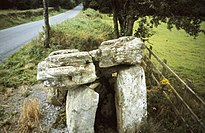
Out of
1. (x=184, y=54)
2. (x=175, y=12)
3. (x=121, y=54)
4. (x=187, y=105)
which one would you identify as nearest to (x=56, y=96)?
(x=121, y=54)

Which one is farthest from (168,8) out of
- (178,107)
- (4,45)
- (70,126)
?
(4,45)

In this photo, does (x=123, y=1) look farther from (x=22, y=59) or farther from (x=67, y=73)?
(x=67, y=73)

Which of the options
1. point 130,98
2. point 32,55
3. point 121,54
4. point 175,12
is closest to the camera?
point 121,54

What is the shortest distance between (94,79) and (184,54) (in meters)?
13.1

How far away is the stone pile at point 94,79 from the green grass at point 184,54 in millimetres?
4719

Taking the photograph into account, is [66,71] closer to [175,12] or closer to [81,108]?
[81,108]

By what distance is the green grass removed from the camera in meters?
11.8

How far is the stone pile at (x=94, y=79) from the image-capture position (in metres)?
5.29

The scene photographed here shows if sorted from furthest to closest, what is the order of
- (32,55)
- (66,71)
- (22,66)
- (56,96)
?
(32,55)
(22,66)
(56,96)
(66,71)

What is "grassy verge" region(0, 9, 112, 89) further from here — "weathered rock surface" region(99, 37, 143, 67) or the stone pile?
"weathered rock surface" region(99, 37, 143, 67)

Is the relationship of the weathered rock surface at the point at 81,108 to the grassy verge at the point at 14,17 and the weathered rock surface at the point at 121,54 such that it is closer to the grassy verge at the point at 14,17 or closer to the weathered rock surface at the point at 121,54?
the weathered rock surface at the point at 121,54

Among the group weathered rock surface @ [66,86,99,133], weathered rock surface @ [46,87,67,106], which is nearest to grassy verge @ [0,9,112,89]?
weathered rock surface @ [46,87,67,106]

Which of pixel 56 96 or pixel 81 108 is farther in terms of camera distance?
pixel 56 96

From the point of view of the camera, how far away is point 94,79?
5.49 meters
